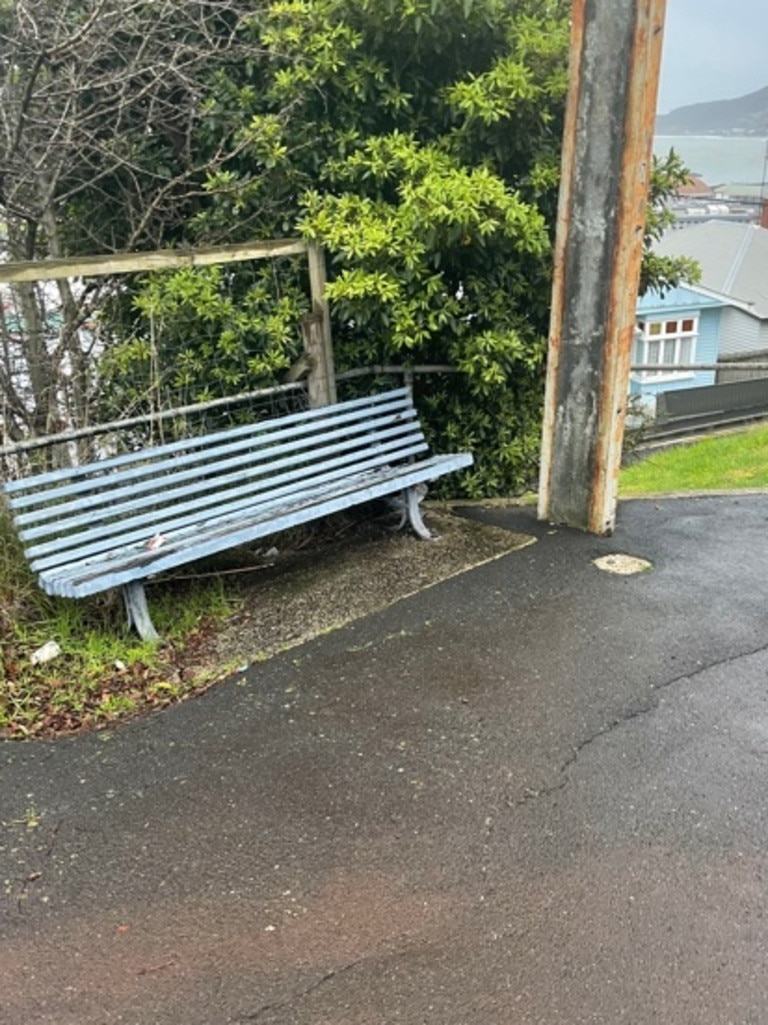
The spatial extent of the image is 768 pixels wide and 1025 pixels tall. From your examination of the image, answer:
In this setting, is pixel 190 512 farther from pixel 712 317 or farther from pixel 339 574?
pixel 712 317

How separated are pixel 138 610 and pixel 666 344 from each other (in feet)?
84.6

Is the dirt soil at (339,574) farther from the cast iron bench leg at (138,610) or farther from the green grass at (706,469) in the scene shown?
the green grass at (706,469)

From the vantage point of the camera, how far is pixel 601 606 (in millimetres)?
4348

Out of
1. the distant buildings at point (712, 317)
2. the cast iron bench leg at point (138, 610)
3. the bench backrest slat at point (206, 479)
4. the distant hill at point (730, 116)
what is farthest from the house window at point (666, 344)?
the cast iron bench leg at point (138, 610)

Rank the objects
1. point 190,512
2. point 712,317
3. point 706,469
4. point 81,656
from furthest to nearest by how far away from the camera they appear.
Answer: point 712,317
point 706,469
point 190,512
point 81,656

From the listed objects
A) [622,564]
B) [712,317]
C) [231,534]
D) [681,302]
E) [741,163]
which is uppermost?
[741,163]

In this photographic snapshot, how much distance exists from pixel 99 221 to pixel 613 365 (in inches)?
148

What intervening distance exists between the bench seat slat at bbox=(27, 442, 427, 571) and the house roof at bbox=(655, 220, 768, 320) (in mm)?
25860

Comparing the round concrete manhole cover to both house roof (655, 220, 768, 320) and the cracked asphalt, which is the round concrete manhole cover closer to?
the cracked asphalt

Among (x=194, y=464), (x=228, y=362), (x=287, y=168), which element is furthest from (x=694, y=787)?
(x=287, y=168)

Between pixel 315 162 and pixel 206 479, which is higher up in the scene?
pixel 315 162

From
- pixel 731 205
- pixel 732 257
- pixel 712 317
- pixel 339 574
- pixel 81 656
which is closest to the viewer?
pixel 81 656

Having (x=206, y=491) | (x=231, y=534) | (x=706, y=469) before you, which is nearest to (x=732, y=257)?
(x=706, y=469)

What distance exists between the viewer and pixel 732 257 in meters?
30.8
